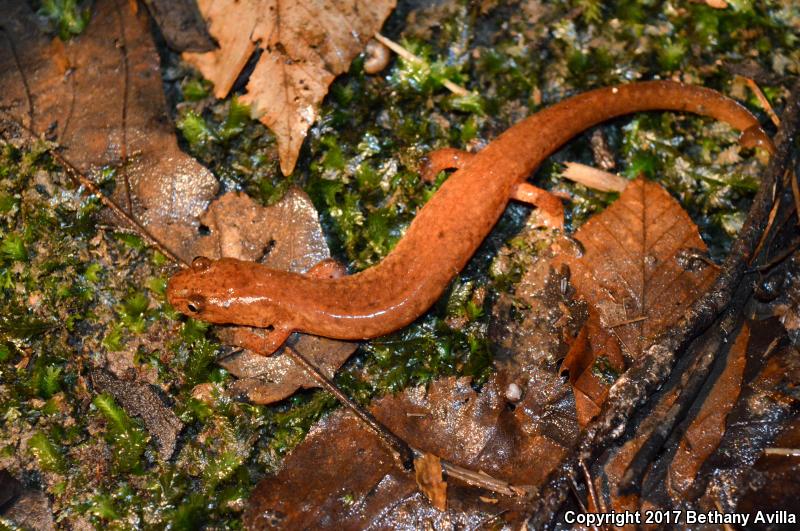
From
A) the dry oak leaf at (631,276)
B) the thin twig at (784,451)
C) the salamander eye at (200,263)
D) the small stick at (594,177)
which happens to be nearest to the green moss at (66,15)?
the salamander eye at (200,263)

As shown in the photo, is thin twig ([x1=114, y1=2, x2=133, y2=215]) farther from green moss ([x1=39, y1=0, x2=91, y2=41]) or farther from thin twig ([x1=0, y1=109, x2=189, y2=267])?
green moss ([x1=39, y1=0, x2=91, y2=41])

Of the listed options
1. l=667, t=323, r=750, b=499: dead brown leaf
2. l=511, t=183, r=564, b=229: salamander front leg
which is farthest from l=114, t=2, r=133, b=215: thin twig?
l=667, t=323, r=750, b=499: dead brown leaf

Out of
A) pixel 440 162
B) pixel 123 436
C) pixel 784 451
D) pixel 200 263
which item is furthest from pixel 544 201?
pixel 123 436

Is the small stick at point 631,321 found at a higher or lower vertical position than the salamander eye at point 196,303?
higher

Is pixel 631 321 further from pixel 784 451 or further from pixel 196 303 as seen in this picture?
pixel 196 303

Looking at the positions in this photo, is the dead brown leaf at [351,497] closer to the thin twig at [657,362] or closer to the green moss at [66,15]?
the thin twig at [657,362]

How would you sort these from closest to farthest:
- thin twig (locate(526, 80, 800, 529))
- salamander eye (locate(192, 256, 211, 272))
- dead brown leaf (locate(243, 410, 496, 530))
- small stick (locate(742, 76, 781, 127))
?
thin twig (locate(526, 80, 800, 529))
dead brown leaf (locate(243, 410, 496, 530))
salamander eye (locate(192, 256, 211, 272))
small stick (locate(742, 76, 781, 127))
